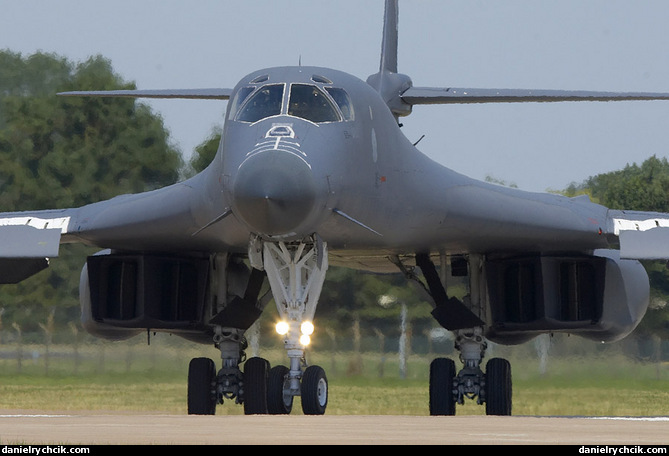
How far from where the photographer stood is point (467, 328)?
20562 millimetres

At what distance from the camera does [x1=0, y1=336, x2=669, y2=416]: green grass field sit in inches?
960

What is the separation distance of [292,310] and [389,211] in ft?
6.67

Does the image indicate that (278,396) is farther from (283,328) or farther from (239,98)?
(239,98)

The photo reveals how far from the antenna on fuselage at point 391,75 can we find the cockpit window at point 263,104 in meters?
5.46

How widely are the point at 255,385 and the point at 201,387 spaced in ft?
3.64

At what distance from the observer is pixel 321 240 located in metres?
16.8

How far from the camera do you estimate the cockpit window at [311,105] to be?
16453mm

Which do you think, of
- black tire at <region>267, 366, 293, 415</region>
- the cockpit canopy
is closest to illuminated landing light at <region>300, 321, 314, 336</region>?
black tire at <region>267, 366, 293, 415</region>

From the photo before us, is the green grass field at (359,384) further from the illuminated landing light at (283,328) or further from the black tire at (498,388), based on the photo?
the illuminated landing light at (283,328)

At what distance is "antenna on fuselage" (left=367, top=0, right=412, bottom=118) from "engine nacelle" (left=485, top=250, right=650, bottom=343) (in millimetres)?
2782

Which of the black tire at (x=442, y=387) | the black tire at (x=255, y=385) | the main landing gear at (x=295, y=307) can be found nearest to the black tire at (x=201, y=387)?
the black tire at (x=255, y=385)

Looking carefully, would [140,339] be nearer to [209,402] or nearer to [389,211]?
[209,402]

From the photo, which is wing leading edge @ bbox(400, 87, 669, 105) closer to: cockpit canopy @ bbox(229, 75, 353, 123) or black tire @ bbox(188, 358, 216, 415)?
cockpit canopy @ bbox(229, 75, 353, 123)

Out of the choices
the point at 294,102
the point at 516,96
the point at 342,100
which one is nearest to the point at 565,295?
the point at 516,96
